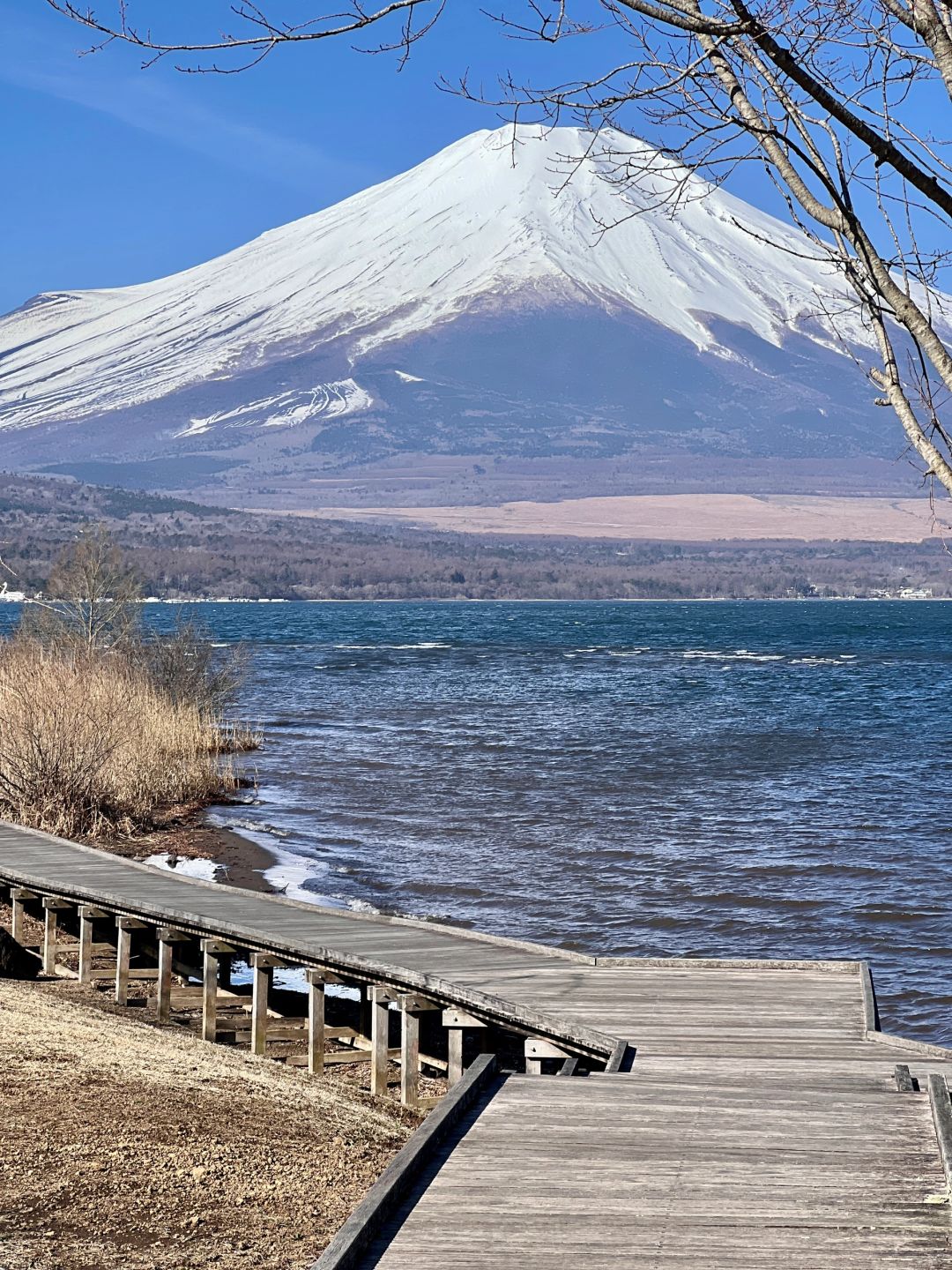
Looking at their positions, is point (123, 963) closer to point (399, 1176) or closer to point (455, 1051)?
point (455, 1051)

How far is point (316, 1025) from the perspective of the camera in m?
9.16

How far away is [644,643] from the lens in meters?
81.7

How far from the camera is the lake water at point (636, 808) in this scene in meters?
14.6

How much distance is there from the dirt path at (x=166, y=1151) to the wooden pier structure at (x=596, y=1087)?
83 cm

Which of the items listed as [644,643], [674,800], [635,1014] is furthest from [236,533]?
[635,1014]

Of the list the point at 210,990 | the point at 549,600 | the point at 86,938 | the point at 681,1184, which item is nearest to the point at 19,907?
the point at 86,938

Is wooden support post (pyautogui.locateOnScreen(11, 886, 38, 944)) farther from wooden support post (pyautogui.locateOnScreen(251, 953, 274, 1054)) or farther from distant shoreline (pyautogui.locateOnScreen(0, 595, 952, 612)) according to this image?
distant shoreline (pyautogui.locateOnScreen(0, 595, 952, 612))

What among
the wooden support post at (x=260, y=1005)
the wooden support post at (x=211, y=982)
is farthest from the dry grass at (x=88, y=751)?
the wooden support post at (x=260, y=1005)

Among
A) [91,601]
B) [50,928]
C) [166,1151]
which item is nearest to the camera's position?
[166,1151]

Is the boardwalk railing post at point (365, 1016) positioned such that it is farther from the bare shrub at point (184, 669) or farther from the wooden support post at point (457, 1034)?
the bare shrub at point (184, 669)

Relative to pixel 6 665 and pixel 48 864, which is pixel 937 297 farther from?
pixel 6 665

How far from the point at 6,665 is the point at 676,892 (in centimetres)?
959

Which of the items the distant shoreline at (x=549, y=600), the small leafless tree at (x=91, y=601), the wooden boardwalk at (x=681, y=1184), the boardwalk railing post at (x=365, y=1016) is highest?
the small leafless tree at (x=91, y=601)

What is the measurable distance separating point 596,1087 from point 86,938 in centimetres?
556
